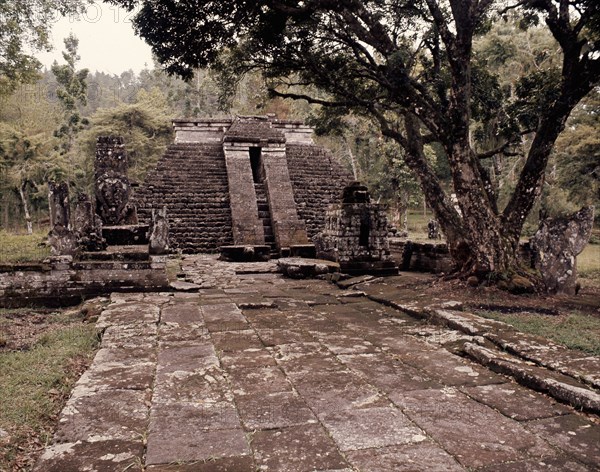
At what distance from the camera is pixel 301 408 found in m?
3.26

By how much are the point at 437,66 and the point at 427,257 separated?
4242 mm

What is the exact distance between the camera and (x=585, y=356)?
4.14 meters

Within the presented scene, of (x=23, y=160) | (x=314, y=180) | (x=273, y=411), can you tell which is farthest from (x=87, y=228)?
(x=23, y=160)

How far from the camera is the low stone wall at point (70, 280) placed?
701 centimetres

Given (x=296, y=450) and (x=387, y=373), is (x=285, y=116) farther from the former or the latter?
(x=296, y=450)

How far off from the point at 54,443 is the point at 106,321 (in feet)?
9.86

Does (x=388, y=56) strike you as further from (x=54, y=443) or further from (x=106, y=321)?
(x=54, y=443)

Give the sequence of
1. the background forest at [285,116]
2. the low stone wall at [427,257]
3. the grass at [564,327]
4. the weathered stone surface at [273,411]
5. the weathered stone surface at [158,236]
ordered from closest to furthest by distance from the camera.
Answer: the weathered stone surface at [273,411] < the grass at [564,327] < the weathered stone surface at [158,236] < the low stone wall at [427,257] < the background forest at [285,116]

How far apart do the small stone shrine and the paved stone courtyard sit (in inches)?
174

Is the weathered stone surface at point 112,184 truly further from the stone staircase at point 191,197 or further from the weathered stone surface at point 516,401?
the weathered stone surface at point 516,401

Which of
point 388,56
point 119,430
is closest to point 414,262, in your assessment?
point 388,56

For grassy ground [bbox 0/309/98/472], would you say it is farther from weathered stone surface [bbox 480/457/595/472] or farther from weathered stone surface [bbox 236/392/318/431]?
weathered stone surface [bbox 480/457/595/472]

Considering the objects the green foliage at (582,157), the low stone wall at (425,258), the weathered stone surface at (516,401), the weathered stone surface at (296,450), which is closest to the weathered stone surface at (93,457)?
the weathered stone surface at (296,450)

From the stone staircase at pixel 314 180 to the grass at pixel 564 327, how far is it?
11.2 m
